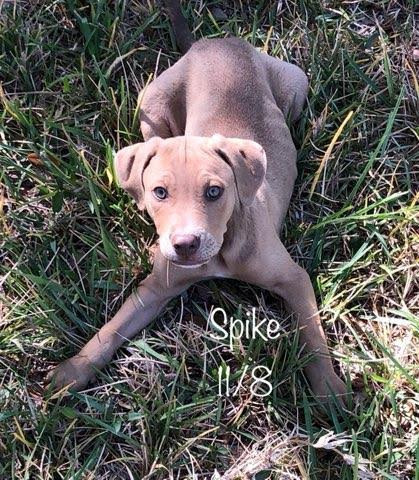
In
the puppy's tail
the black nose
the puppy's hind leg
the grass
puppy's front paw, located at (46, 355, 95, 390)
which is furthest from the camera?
the puppy's tail

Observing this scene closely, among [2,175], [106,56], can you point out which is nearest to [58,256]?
[2,175]

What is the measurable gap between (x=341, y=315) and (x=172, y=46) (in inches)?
79.9

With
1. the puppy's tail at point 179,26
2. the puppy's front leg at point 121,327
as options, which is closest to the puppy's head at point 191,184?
the puppy's front leg at point 121,327

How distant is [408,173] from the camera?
4773mm

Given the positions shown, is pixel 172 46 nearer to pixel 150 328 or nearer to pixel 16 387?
pixel 150 328

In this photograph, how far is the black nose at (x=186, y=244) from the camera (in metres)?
3.58

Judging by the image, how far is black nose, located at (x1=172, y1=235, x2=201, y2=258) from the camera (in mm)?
3582

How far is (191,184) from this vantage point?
367 centimetres

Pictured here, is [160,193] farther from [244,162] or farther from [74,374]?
[74,374]

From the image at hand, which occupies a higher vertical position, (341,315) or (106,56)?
(106,56)

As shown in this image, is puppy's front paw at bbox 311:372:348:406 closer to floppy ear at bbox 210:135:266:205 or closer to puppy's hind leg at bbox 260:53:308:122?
floppy ear at bbox 210:135:266:205

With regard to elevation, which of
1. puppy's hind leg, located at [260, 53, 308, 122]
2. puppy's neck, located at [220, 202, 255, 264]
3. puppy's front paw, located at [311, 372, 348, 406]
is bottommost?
puppy's front paw, located at [311, 372, 348, 406]

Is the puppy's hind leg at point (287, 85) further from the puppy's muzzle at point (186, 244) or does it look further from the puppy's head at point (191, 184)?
the puppy's muzzle at point (186, 244)

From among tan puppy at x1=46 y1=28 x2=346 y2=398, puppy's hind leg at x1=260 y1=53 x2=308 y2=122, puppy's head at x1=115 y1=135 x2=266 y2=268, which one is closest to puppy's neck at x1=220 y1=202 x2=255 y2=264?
tan puppy at x1=46 y1=28 x2=346 y2=398
